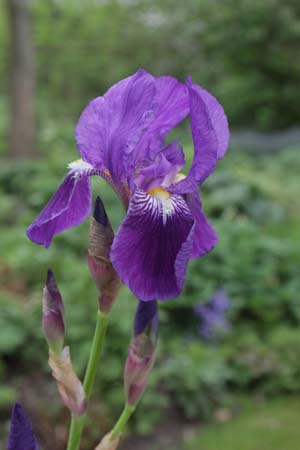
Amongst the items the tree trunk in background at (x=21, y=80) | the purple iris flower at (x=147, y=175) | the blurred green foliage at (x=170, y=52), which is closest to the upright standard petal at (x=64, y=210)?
the purple iris flower at (x=147, y=175)

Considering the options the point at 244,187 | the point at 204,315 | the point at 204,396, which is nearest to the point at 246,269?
the point at 204,315

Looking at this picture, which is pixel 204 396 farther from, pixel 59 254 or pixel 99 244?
pixel 99 244

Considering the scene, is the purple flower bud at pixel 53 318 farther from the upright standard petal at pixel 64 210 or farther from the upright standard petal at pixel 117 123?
the upright standard petal at pixel 117 123

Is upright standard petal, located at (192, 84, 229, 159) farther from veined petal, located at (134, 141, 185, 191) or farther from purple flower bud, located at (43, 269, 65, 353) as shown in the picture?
purple flower bud, located at (43, 269, 65, 353)

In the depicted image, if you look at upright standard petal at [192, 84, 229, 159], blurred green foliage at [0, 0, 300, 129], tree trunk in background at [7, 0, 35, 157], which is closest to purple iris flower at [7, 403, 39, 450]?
upright standard petal at [192, 84, 229, 159]

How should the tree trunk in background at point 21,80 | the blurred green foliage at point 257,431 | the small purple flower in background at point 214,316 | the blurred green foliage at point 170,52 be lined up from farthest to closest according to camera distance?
the blurred green foliage at point 170,52
the tree trunk in background at point 21,80
the small purple flower in background at point 214,316
the blurred green foliage at point 257,431

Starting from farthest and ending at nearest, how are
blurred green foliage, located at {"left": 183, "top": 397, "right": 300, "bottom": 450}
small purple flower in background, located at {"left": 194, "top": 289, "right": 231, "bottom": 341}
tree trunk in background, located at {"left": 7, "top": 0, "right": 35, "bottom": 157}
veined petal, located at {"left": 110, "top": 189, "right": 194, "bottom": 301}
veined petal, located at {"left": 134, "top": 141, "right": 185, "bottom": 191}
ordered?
tree trunk in background, located at {"left": 7, "top": 0, "right": 35, "bottom": 157}, small purple flower in background, located at {"left": 194, "top": 289, "right": 231, "bottom": 341}, blurred green foliage, located at {"left": 183, "top": 397, "right": 300, "bottom": 450}, veined petal, located at {"left": 134, "top": 141, "right": 185, "bottom": 191}, veined petal, located at {"left": 110, "top": 189, "right": 194, "bottom": 301}
